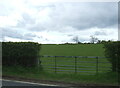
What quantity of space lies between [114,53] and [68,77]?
2.96m

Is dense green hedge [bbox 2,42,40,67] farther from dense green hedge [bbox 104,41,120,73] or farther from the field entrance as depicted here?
dense green hedge [bbox 104,41,120,73]

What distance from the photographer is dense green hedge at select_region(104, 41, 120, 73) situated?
1012cm

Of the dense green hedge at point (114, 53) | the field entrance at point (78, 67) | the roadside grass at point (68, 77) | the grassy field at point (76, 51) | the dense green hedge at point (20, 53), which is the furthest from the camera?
the grassy field at point (76, 51)

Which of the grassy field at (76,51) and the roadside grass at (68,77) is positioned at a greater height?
the grassy field at (76,51)

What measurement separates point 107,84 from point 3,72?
21.3 ft

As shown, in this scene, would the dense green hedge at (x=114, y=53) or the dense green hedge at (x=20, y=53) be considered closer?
the dense green hedge at (x=114, y=53)

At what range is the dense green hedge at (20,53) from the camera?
1239cm

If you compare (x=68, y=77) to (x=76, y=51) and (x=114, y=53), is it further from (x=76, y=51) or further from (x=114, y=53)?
(x=76, y=51)

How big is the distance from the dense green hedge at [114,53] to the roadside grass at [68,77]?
619mm

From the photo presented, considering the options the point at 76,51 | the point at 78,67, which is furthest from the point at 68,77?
the point at 76,51

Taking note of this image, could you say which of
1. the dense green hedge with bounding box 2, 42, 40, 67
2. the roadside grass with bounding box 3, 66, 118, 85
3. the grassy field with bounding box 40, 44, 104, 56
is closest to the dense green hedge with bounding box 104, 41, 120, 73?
the roadside grass with bounding box 3, 66, 118, 85

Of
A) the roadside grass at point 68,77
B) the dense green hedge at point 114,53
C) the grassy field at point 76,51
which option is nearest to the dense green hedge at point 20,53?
the roadside grass at point 68,77

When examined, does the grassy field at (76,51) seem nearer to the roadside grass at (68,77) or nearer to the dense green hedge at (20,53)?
the dense green hedge at (20,53)

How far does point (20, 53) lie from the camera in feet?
41.0
